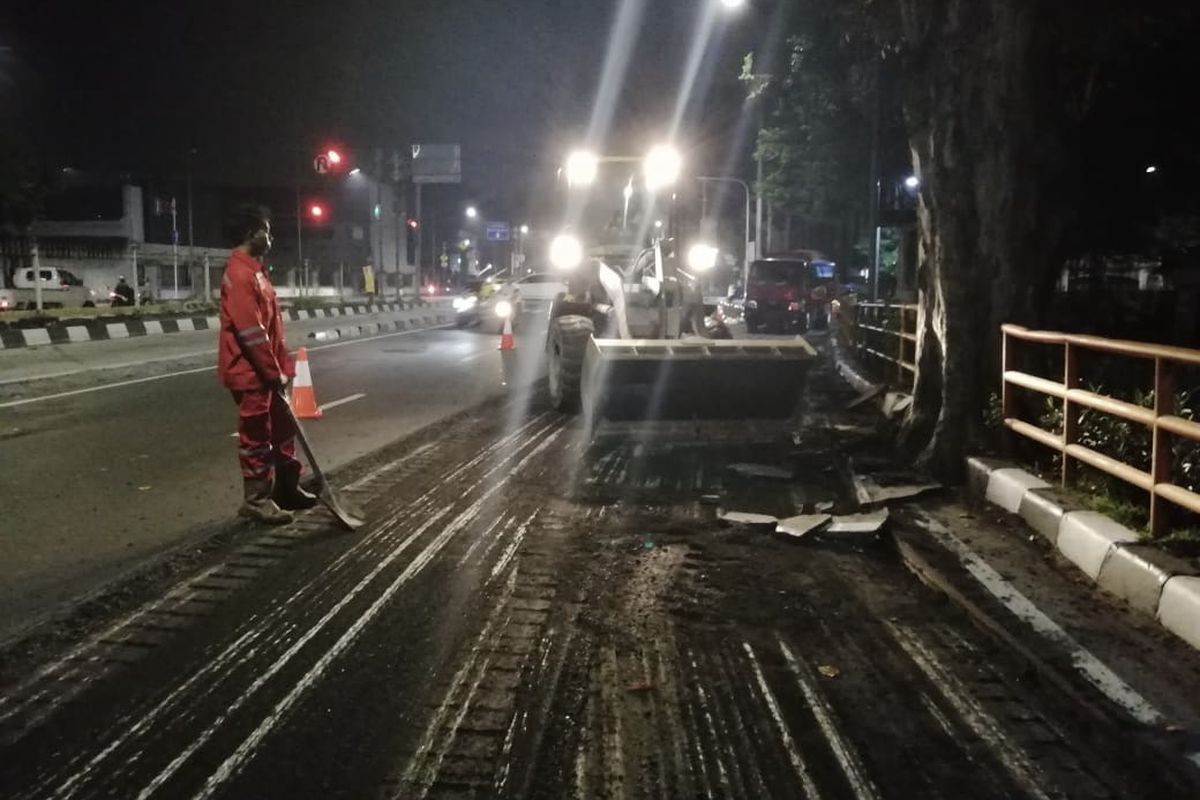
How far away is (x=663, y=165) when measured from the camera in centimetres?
1225

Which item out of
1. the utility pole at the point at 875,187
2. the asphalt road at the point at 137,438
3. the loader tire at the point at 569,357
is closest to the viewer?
the asphalt road at the point at 137,438

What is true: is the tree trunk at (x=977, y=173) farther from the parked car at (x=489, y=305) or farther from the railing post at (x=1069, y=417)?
the parked car at (x=489, y=305)

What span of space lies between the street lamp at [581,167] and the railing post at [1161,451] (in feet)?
25.8

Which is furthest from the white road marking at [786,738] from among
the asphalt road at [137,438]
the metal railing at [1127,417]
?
the asphalt road at [137,438]

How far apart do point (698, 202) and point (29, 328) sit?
1237 cm

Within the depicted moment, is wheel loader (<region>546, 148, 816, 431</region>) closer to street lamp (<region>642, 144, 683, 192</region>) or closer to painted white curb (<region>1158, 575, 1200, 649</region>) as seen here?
street lamp (<region>642, 144, 683, 192</region>)

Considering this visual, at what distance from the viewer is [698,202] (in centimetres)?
1274

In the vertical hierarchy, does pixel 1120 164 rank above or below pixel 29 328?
above

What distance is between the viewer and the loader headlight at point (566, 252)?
45.4 feet

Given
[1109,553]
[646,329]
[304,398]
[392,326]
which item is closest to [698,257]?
[646,329]

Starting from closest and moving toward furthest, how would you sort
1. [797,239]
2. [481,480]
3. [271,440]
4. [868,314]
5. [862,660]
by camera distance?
1. [862,660]
2. [271,440]
3. [481,480]
4. [868,314]
5. [797,239]

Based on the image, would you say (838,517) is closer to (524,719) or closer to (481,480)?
(481,480)

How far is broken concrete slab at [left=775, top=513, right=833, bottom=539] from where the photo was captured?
7211 millimetres

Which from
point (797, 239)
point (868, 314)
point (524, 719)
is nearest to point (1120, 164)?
point (868, 314)
